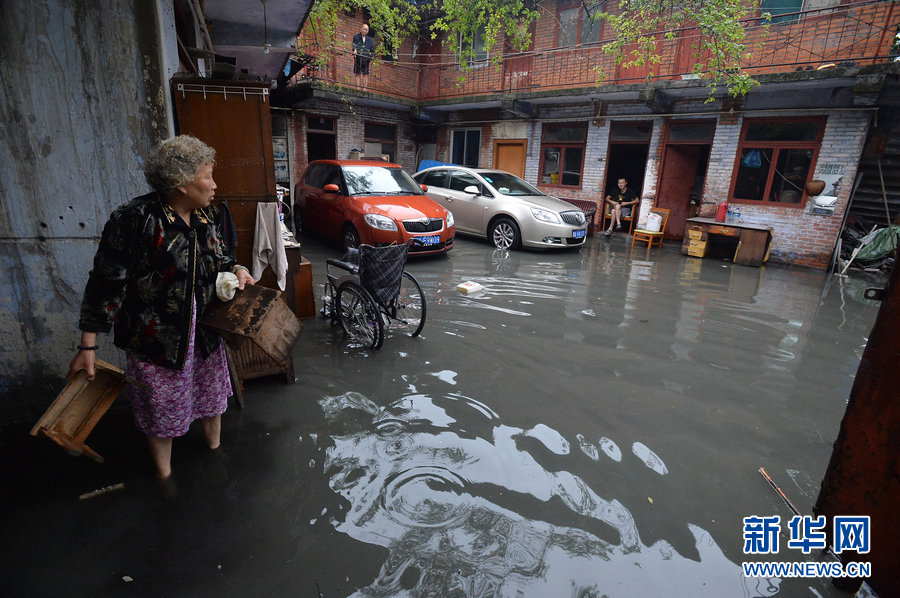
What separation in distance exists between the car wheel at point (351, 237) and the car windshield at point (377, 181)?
640 mm

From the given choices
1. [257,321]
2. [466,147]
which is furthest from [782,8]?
[257,321]

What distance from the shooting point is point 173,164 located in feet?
6.83

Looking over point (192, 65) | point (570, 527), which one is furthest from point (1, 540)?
point (192, 65)

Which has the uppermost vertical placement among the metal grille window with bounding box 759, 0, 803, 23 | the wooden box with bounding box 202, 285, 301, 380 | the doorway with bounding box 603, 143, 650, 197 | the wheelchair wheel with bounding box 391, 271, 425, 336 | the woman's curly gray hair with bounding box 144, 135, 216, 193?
the metal grille window with bounding box 759, 0, 803, 23

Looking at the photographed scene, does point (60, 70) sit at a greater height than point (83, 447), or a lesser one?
greater

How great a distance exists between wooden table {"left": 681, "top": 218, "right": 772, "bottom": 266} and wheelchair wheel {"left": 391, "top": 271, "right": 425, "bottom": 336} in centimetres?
694

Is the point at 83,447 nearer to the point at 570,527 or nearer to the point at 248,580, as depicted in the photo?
the point at 248,580

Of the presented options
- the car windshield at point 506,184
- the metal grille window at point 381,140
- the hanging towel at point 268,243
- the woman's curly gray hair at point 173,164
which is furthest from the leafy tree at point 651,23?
the woman's curly gray hair at point 173,164

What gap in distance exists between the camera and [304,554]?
2.21 metres

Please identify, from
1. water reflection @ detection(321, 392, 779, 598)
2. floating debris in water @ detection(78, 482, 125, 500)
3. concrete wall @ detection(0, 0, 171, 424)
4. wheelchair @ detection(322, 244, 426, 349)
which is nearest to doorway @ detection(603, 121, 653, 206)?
wheelchair @ detection(322, 244, 426, 349)

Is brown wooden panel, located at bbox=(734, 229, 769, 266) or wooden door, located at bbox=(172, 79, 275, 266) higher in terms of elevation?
wooden door, located at bbox=(172, 79, 275, 266)

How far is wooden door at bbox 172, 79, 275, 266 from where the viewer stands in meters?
3.37

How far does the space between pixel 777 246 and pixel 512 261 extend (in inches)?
243

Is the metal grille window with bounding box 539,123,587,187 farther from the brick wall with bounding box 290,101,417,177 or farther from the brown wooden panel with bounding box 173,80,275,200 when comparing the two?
the brown wooden panel with bounding box 173,80,275,200
